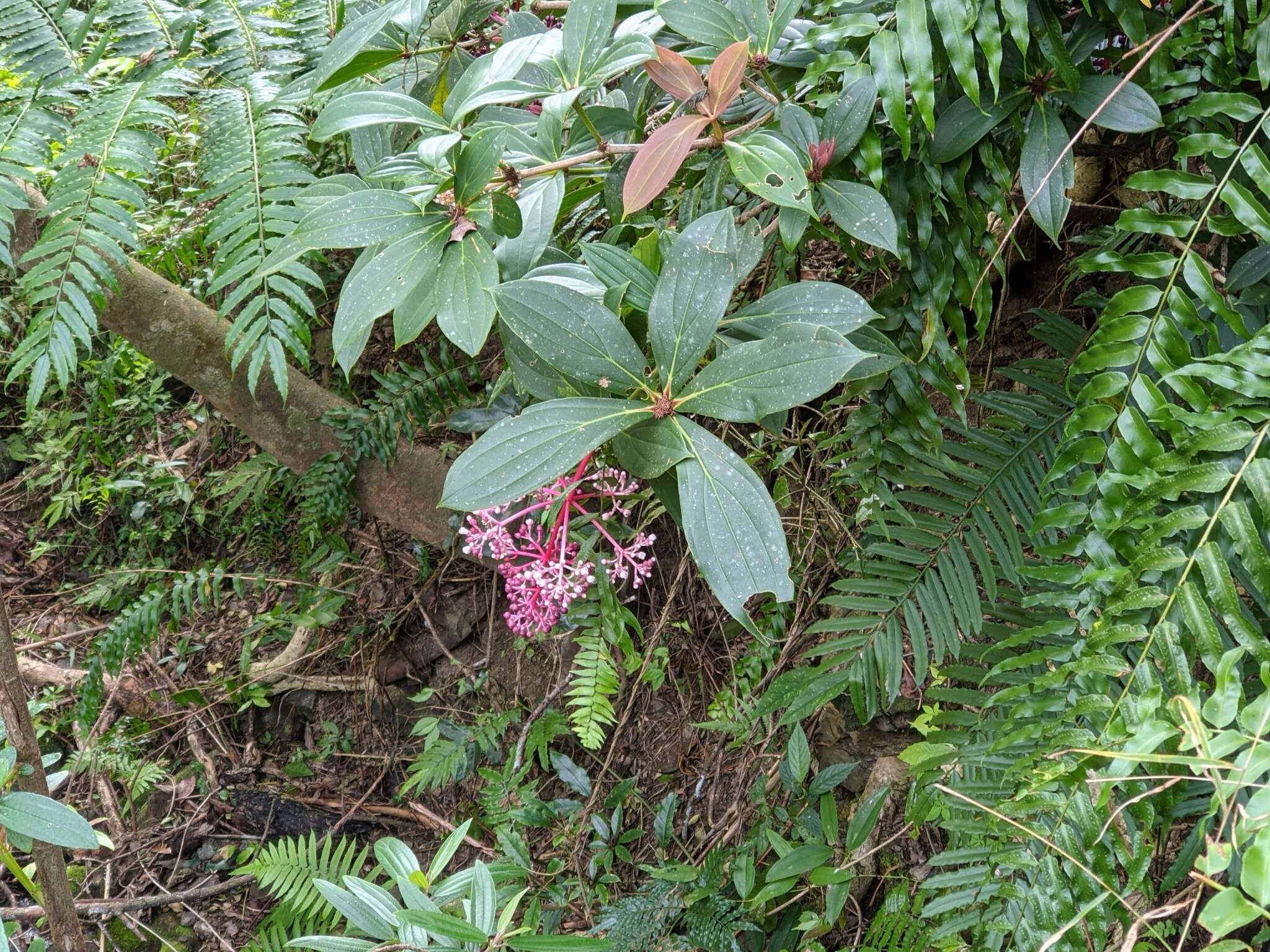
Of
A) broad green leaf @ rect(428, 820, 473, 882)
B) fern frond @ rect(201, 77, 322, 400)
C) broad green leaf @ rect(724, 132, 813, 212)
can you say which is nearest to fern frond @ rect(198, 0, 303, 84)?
fern frond @ rect(201, 77, 322, 400)

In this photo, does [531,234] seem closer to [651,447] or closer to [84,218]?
[651,447]

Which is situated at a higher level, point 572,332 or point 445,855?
point 572,332

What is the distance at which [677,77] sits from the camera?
98 centimetres

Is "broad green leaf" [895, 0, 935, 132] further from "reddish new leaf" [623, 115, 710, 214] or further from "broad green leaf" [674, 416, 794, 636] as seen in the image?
"broad green leaf" [674, 416, 794, 636]

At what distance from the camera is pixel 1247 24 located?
107 cm

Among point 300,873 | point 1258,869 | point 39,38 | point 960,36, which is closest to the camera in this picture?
point 1258,869

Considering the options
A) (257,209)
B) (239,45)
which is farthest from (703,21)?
(239,45)

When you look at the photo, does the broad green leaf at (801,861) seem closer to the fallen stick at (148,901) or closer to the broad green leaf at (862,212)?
the broad green leaf at (862,212)

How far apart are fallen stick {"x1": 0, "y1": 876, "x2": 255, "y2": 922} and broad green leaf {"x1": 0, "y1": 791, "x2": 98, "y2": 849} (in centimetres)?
191

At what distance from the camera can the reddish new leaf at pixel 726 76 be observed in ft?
3.04

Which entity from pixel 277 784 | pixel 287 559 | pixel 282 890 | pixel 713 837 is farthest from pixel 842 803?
pixel 287 559

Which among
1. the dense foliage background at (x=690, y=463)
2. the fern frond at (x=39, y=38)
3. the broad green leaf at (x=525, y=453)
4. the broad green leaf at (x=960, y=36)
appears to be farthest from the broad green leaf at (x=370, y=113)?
the fern frond at (x=39, y=38)

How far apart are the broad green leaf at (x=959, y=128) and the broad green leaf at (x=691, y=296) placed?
367 mm

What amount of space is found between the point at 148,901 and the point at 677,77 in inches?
111
